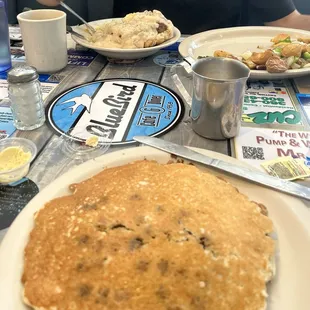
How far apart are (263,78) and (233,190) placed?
63cm

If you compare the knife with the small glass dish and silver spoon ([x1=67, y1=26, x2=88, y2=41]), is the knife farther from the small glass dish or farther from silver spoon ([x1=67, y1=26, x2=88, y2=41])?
silver spoon ([x1=67, y1=26, x2=88, y2=41])

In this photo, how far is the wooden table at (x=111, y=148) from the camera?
2.83ft

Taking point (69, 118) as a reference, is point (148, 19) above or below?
above

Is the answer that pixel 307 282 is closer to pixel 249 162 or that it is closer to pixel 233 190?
pixel 233 190

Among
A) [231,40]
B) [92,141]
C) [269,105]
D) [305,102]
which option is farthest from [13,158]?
[231,40]

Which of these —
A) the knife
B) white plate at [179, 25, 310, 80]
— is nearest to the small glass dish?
the knife

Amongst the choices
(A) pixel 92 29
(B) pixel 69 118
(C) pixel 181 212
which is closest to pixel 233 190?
(C) pixel 181 212

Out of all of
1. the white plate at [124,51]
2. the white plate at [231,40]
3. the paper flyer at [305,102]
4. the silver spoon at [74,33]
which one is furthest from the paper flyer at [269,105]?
the silver spoon at [74,33]

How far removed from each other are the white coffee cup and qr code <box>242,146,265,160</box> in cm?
75

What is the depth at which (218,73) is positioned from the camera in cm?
103

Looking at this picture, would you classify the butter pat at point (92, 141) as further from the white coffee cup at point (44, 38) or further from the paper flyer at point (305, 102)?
the paper flyer at point (305, 102)

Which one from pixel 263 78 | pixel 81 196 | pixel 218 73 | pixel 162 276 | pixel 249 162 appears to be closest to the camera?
pixel 162 276

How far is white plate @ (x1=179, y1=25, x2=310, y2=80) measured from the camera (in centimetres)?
142

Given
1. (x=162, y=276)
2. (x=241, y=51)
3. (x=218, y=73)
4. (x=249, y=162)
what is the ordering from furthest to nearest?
1. (x=241, y=51)
2. (x=218, y=73)
3. (x=249, y=162)
4. (x=162, y=276)
